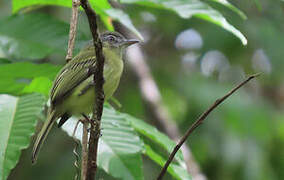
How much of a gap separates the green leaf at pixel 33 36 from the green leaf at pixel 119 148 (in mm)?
564

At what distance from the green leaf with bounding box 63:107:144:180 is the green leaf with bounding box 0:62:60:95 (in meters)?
0.36

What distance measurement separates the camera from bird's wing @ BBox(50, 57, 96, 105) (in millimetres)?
2945

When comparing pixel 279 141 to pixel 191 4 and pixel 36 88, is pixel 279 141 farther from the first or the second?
pixel 36 88

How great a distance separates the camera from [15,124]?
8.11ft

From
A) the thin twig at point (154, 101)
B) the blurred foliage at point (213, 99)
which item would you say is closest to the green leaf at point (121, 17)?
the blurred foliage at point (213, 99)

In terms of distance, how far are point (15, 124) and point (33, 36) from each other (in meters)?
0.86

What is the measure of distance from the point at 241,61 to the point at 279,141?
1.78 meters

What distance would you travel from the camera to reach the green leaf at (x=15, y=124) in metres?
2.29

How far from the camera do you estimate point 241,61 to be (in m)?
7.61

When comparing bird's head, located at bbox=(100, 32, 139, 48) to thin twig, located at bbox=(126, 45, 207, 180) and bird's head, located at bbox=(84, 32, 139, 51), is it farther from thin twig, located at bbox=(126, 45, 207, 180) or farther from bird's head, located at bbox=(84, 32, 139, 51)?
thin twig, located at bbox=(126, 45, 207, 180)

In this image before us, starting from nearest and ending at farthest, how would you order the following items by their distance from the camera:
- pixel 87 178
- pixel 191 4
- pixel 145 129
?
pixel 87 178, pixel 145 129, pixel 191 4

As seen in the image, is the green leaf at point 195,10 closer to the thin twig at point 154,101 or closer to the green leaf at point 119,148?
the green leaf at point 119,148

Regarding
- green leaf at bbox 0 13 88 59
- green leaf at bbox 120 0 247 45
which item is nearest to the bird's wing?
green leaf at bbox 0 13 88 59

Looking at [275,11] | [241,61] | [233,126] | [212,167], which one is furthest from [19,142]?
[241,61]
